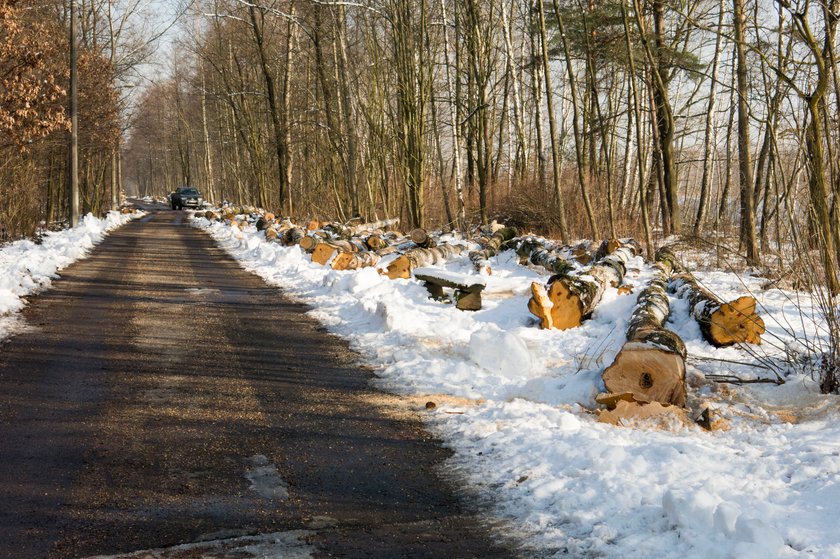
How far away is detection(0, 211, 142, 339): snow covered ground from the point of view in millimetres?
10080

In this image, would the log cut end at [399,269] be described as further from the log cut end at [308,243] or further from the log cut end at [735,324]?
the log cut end at [735,324]

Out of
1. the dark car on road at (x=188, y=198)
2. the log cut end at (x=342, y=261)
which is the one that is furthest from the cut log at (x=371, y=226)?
the dark car on road at (x=188, y=198)

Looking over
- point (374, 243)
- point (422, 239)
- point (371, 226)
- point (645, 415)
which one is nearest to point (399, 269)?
point (422, 239)

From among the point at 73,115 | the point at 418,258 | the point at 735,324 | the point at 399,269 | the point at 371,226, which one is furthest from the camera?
the point at 73,115

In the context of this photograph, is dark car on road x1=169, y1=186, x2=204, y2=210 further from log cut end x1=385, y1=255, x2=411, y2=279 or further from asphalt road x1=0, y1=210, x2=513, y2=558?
asphalt road x1=0, y1=210, x2=513, y2=558

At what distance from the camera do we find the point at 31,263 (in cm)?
1414

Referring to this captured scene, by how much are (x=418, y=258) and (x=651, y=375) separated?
879cm

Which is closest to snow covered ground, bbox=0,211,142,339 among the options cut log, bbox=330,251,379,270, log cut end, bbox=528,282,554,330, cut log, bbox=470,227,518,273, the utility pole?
the utility pole

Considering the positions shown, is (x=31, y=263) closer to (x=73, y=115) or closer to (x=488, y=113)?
(x=73, y=115)

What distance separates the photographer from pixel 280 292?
12.6m

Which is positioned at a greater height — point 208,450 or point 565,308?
point 565,308

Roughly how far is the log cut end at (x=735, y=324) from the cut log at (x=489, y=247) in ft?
20.5

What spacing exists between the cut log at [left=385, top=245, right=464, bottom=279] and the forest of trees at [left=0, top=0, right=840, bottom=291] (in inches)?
131

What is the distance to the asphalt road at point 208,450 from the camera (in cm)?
371
